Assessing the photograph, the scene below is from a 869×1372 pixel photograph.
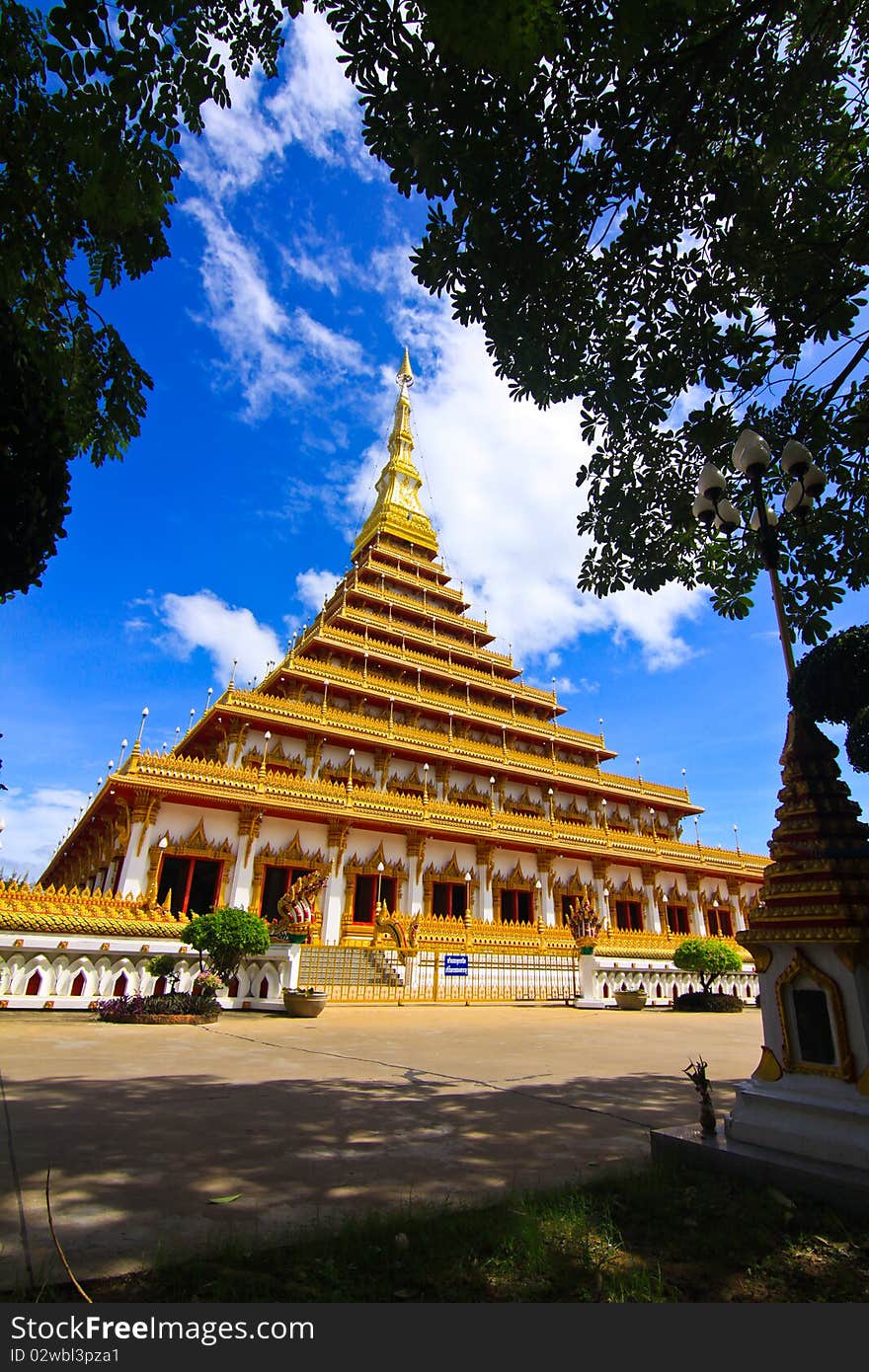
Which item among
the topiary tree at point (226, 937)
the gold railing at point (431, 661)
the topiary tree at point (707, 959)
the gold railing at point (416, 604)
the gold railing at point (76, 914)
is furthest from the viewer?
the gold railing at point (416, 604)

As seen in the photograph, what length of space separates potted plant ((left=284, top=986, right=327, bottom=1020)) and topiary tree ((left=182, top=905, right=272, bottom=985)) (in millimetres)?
1120

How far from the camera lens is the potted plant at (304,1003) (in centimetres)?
1205

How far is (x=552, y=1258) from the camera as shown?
2314mm

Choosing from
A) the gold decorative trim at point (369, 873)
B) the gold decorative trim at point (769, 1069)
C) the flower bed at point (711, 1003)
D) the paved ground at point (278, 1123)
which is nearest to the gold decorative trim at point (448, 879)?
the gold decorative trim at point (369, 873)

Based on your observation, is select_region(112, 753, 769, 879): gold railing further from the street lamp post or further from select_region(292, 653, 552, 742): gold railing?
the street lamp post

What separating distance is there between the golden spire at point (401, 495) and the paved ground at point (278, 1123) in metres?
28.8

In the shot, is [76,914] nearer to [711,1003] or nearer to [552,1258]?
[552,1258]

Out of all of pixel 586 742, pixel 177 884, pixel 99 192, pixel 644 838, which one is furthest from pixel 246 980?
pixel 586 742

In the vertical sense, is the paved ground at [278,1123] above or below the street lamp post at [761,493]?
below

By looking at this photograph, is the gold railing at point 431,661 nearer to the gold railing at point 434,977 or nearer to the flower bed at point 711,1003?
the gold railing at point 434,977

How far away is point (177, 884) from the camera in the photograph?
61.8 ft

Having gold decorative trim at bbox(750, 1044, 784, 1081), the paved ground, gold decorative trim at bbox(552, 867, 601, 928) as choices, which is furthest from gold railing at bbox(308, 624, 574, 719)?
gold decorative trim at bbox(750, 1044, 784, 1081)

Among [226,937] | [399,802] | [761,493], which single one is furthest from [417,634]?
[761,493]

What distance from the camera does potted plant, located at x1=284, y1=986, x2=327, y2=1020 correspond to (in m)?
12.1
